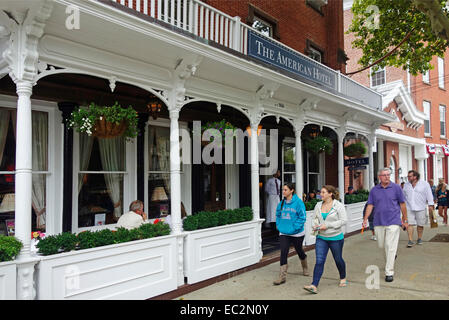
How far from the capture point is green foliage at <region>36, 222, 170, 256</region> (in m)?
4.18

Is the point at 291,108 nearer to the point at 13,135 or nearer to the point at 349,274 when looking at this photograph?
the point at 349,274

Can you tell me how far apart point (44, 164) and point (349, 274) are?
568 cm

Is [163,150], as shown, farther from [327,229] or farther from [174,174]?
[327,229]

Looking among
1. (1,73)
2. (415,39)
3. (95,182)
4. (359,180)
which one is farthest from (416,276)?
(359,180)

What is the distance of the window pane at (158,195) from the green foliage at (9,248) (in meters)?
3.74

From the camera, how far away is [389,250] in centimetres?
588

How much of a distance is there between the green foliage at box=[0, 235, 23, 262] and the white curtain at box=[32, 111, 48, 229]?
6.97ft

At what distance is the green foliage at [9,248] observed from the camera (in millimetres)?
3719

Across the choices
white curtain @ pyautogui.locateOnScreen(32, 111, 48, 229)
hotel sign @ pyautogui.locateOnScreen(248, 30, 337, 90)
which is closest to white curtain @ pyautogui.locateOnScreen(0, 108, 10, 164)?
white curtain @ pyautogui.locateOnScreen(32, 111, 48, 229)

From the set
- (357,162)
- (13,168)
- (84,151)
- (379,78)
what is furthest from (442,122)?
(13,168)

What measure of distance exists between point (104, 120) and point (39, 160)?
184 centimetres

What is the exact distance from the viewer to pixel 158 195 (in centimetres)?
775

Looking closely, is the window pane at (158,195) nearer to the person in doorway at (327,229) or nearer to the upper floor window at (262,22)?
the person in doorway at (327,229)

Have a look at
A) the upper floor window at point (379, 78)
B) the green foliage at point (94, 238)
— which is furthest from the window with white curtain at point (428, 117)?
the green foliage at point (94, 238)
